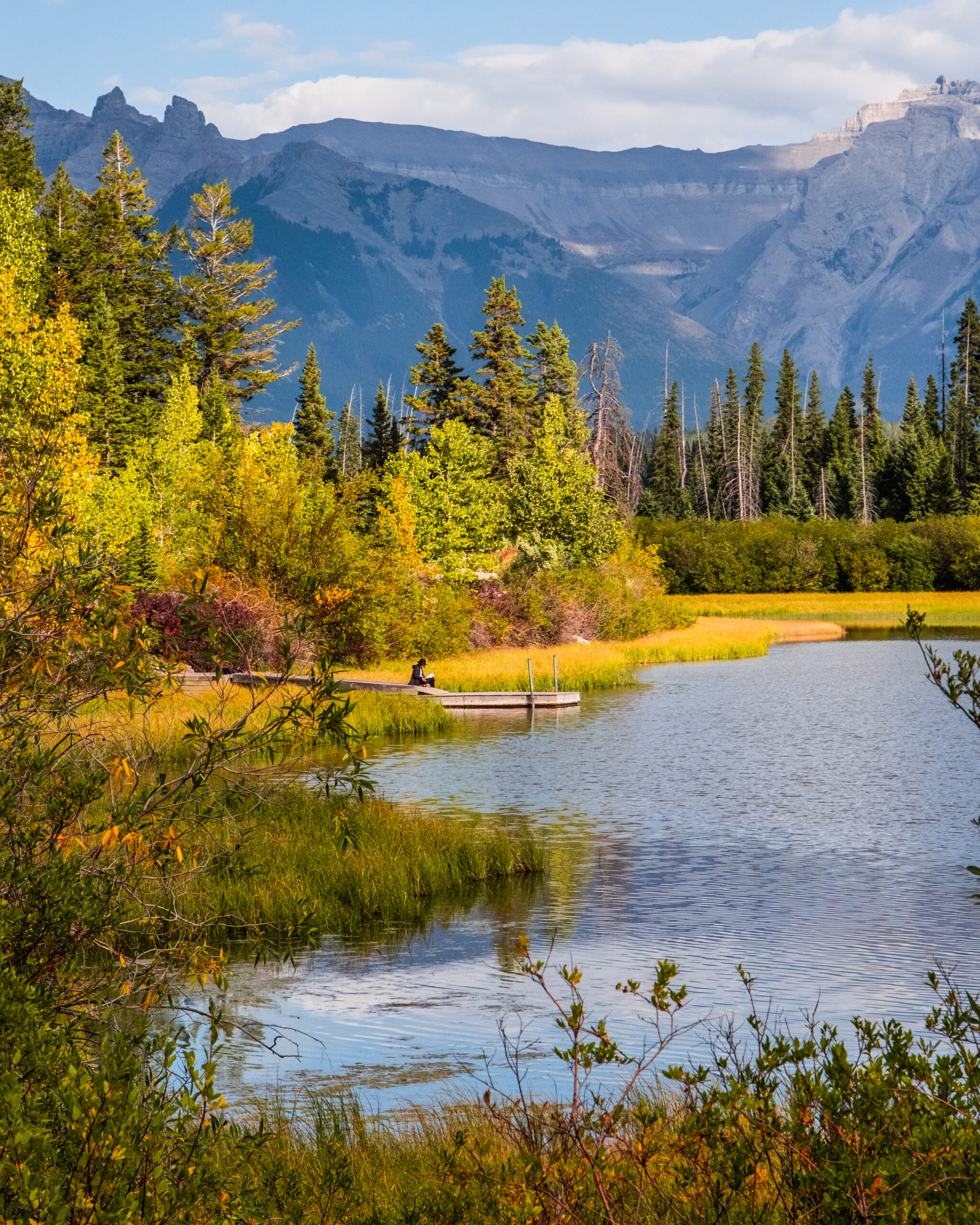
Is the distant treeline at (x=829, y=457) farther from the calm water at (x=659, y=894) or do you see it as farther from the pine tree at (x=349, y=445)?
the calm water at (x=659, y=894)

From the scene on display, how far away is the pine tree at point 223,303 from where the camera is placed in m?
69.9

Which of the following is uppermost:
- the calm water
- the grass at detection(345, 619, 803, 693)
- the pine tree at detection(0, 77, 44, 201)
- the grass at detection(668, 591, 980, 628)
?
the pine tree at detection(0, 77, 44, 201)

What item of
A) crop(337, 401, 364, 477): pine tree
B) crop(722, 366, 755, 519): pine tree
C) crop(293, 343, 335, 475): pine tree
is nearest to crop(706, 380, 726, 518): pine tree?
crop(722, 366, 755, 519): pine tree

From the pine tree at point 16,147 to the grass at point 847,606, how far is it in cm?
4227

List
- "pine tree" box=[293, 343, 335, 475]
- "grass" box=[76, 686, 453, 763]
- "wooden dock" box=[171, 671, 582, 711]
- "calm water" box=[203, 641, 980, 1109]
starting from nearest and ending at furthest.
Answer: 1. "calm water" box=[203, 641, 980, 1109]
2. "grass" box=[76, 686, 453, 763]
3. "wooden dock" box=[171, 671, 582, 711]
4. "pine tree" box=[293, 343, 335, 475]

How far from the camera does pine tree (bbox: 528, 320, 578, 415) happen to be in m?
88.1

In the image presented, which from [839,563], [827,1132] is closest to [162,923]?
[827,1132]

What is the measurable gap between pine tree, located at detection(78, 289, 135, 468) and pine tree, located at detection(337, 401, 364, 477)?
4105 centimetres

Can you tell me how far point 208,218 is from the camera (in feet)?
251

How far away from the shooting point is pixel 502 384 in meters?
79.8

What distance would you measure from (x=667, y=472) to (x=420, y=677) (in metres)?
95.6

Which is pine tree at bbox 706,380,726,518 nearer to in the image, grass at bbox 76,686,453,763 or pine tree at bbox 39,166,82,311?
pine tree at bbox 39,166,82,311

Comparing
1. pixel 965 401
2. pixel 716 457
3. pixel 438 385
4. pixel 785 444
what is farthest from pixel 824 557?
pixel 438 385

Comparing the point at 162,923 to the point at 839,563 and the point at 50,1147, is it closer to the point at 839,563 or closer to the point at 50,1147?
the point at 50,1147
